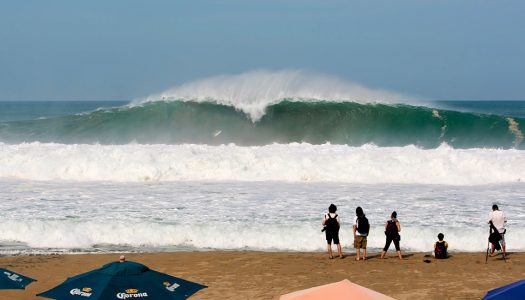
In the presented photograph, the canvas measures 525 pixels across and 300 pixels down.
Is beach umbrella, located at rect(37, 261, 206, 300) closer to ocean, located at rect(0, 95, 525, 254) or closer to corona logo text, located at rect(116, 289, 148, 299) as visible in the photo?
corona logo text, located at rect(116, 289, 148, 299)

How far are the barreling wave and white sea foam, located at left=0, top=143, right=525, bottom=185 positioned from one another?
8326mm

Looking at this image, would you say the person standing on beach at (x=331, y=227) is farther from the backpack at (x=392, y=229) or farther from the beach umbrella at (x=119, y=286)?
the beach umbrella at (x=119, y=286)

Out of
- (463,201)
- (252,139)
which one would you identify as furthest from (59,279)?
(252,139)

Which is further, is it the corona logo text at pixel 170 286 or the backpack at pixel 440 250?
the backpack at pixel 440 250

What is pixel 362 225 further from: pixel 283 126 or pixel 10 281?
pixel 283 126

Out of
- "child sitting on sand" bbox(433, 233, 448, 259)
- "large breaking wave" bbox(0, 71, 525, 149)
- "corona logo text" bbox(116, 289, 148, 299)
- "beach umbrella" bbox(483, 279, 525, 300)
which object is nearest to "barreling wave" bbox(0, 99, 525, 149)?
"large breaking wave" bbox(0, 71, 525, 149)

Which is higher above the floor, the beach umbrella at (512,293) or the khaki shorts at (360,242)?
A: the khaki shorts at (360,242)

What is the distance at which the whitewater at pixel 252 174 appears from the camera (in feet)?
49.7

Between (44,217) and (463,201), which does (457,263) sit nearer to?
(463,201)

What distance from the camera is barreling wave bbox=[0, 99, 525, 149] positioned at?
3384cm

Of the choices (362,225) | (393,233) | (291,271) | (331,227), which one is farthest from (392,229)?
(291,271)

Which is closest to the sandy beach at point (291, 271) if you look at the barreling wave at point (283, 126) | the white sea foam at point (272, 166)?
the white sea foam at point (272, 166)

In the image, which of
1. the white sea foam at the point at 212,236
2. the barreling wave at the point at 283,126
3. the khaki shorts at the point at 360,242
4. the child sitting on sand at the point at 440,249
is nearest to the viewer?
the child sitting on sand at the point at 440,249

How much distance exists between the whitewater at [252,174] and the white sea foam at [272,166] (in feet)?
0.18
